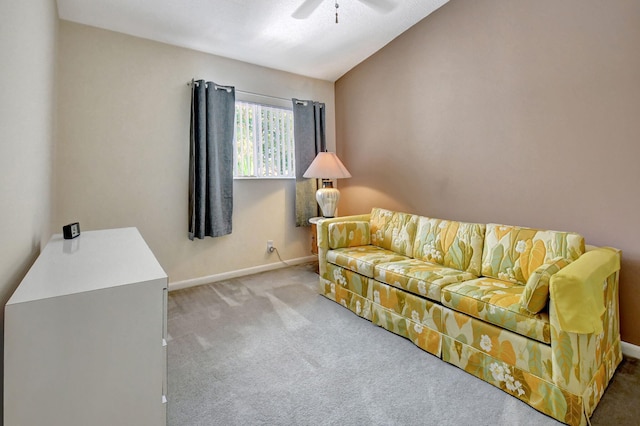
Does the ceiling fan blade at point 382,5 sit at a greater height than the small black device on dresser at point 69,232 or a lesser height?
greater

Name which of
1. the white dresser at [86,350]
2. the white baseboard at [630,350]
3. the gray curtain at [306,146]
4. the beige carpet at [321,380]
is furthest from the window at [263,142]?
the white baseboard at [630,350]

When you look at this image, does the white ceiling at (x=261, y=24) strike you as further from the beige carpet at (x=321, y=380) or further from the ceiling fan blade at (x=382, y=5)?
the beige carpet at (x=321, y=380)

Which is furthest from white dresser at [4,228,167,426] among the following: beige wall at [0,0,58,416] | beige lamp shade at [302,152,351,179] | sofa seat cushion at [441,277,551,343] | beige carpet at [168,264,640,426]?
beige lamp shade at [302,152,351,179]

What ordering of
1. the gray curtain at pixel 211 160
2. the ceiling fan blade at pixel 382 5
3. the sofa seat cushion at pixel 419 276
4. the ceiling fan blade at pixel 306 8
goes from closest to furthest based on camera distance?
the sofa seat cushion at pixel 419 276 < the ceiling fan blade at pixel 306 8 < the ceiling fan blade at pixel 382 5 < the gray curtain at pixel 211 160

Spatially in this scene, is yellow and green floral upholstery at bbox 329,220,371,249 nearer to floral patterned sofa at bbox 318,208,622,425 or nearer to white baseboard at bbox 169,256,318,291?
floral patterned sofa at bbox 318,208,622,425

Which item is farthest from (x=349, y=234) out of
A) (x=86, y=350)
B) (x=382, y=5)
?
(x=86, y=350)

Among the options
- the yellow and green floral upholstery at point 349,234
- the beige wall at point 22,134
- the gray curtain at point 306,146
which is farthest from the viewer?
the gray curtain at point 306,146

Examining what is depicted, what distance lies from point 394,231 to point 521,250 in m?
1.10

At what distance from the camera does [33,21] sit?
1.44m

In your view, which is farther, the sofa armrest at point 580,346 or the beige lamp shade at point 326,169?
Answer: the beige lamp shade at point 326,169

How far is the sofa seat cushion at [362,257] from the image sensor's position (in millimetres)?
2459

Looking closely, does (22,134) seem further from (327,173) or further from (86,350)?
(327,173)

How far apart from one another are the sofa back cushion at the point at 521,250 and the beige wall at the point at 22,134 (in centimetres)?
255

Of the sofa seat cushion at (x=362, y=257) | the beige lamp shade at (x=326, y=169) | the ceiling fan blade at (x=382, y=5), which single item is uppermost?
the ceiling fan blade at (x=382, y=5)
